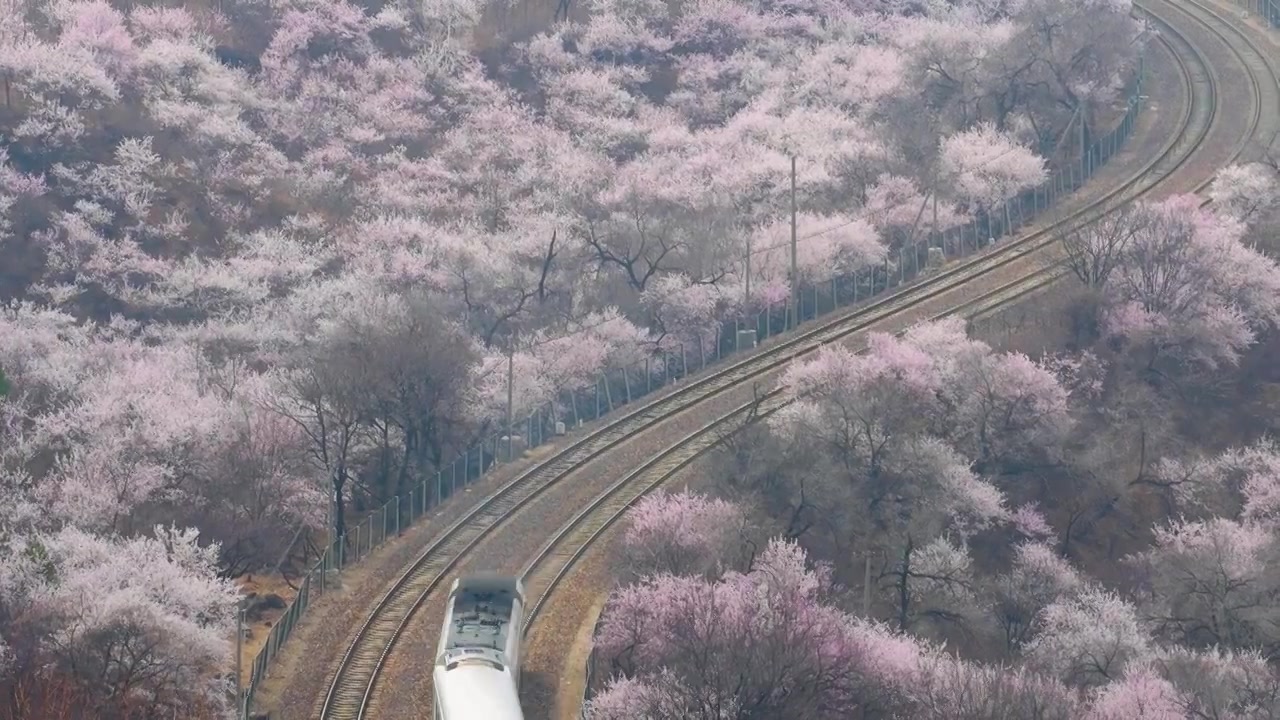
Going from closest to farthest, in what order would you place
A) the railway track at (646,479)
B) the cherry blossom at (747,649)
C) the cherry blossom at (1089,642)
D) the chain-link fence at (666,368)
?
the cherry blossom at (747,649), the cherry blossom at (1089,642), the railway track at (646,479), the chain-link fence at (666,368)

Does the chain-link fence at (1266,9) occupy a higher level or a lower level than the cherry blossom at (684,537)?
higher

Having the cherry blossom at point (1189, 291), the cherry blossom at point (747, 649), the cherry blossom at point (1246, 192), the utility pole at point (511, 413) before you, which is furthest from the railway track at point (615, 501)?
the cherry blossom at point (1246, 192)

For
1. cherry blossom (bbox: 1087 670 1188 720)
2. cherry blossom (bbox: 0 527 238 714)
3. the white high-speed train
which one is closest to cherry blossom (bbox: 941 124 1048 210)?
cherry blossom (bbox: 1087 670 1188 720)

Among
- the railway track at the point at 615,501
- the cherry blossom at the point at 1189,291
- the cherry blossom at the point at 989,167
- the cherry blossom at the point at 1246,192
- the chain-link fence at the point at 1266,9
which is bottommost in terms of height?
the railway track at the point at 615,501

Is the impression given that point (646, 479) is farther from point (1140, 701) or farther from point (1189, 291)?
point (1189, 291)

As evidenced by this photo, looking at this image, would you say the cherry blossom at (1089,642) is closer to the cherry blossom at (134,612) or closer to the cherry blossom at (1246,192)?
the cherry blossom at (134,612)

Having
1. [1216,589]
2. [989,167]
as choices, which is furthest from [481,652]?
[989,167]

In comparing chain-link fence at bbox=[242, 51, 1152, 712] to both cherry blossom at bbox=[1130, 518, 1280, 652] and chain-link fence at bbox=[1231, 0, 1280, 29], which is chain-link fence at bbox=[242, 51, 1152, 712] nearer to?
chain-link fence at bbox=[1231, 0, 1280, 29]

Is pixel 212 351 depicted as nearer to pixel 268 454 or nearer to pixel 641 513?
pixel 268 454

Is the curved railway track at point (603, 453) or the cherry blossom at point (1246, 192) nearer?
the curved railway track at point (603, 453)
